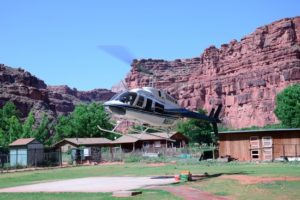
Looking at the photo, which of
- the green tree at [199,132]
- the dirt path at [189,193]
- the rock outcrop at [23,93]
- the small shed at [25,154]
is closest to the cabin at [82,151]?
the small shed at [25,154]

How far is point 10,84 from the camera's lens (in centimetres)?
14300

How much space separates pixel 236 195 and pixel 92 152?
46.8 meters

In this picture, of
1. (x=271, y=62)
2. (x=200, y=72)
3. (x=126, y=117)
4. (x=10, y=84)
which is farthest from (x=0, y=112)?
(x=200, y=72)

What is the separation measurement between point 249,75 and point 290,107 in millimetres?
69786

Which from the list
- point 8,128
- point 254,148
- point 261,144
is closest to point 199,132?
point 8,128

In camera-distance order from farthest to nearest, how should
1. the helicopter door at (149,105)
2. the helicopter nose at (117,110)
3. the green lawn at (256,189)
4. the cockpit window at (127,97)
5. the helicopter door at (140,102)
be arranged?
the helicopter door at (149,105), the helicopter door at (140,102), the cockpit window at (127,97), the helicopter nose at (117,110), the green lawn at (256,189)

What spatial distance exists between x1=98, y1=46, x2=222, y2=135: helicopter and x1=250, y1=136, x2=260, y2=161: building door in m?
20.6

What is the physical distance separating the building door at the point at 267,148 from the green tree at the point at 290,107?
116ft

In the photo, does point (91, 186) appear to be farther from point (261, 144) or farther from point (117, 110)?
point (261, 144)

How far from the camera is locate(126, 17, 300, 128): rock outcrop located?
461ft

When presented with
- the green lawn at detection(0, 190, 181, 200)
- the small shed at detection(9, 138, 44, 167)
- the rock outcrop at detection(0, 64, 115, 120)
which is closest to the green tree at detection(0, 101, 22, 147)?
the small shed at detection(9, 138, 44, 167)

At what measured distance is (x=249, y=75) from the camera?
15225cm

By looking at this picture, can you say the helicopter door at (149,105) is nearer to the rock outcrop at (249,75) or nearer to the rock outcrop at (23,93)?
the rock outcrop at (23,93)

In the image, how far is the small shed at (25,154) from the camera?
5262 centimetres
